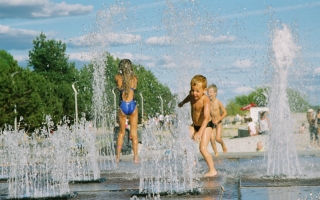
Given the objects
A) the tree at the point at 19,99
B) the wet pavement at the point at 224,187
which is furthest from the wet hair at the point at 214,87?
the tree at the point at 19,99

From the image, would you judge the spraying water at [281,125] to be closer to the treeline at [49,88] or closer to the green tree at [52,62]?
the treeline at [49,88]

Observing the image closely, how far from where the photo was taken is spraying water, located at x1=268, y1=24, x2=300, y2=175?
9.82 metres

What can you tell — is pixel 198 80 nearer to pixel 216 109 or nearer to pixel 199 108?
pixel 199 108

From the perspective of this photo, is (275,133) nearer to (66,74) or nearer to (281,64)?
(281,64)

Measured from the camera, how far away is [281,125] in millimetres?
10758

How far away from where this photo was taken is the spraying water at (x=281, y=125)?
9820 millimetres

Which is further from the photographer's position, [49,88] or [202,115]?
[49,88]

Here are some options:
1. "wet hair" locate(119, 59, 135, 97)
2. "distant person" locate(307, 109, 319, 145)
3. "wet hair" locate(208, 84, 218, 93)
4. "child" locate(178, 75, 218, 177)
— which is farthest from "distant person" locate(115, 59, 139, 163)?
"distant person" locate(307, 109, 319, 145)

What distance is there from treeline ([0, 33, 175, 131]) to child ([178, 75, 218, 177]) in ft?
111

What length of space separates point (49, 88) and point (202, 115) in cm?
5485

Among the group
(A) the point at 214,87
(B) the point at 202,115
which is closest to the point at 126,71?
(A) the point at 214,87

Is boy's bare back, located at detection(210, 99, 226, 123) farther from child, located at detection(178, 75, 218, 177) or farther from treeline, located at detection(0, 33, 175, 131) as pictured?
treeline, located at detection(0, 33, 175, 131)

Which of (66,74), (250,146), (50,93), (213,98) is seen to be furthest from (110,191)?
(66,74)

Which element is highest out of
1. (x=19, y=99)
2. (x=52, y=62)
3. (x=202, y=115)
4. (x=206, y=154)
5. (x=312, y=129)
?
(x=52, y=62)
